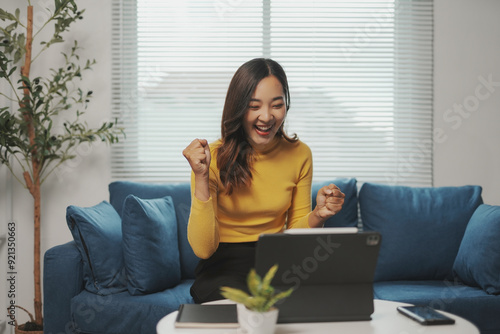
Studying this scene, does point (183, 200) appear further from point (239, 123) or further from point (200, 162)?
point (200, 162)

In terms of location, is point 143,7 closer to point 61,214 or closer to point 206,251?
point 61,214

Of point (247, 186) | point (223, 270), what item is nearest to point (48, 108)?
point (247, 186)

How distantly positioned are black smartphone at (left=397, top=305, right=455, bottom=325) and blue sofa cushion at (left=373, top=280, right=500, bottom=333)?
37.0 inches

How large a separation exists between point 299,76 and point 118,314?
1758 millimetres

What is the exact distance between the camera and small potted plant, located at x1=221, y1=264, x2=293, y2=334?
1062 mm

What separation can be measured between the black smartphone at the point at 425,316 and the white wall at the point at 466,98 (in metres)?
1.91

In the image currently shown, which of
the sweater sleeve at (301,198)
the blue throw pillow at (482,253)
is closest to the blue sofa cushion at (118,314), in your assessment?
the sweater sleeve at (301,198)

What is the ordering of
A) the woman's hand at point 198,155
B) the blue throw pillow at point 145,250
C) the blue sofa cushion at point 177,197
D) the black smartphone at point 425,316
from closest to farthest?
the black smartphone at point 425,316 → the woman's hand at point 198,155 → the blue throw pillow at point 145,250 → the blue sofa cushion at point 177,197

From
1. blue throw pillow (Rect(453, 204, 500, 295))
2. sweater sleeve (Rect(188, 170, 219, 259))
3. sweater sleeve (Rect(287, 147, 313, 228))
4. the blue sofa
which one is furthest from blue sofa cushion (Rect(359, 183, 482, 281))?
sweater sleeve (Rect(188, 170, 219, 259))

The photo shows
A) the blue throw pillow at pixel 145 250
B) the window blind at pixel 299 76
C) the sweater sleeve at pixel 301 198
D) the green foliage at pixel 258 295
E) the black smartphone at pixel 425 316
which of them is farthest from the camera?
the window blind at pixel 299 76

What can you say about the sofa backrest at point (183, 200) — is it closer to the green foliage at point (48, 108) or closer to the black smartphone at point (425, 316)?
the green foliage at point (48, 108)

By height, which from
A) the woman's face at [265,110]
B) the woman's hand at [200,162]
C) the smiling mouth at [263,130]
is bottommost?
the woman's hand at [200,162]

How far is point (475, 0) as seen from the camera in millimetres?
3066

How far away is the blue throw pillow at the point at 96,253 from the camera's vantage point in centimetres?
219
